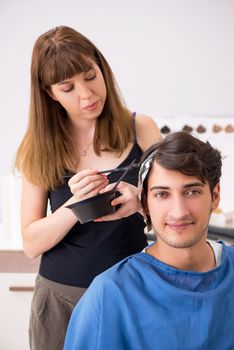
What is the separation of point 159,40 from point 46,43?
47.4 inches

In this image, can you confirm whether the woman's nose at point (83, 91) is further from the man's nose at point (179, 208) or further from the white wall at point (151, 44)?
the white wall at point (151, 44)

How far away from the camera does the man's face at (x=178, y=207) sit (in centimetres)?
112

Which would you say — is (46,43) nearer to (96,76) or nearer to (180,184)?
(96,76)

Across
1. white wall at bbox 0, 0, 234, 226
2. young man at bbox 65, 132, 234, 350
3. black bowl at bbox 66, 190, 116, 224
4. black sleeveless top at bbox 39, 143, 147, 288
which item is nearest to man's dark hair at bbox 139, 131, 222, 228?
young man at bbox 65, 132, 234, 350

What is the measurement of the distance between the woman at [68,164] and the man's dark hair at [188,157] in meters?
0.19

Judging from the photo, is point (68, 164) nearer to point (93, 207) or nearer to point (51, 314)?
point (93, 207)

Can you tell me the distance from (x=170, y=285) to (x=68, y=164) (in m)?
0.47

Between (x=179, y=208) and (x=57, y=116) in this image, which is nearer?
(x=179, y=208)

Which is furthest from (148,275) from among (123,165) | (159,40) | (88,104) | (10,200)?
(159,40)

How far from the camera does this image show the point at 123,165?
138 cm

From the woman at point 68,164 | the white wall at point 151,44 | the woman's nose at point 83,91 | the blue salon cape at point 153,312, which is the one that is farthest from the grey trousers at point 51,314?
the white wall at point 151,44

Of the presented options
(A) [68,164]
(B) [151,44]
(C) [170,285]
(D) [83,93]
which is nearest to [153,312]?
(C) [170,285]

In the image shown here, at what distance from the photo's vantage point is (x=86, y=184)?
47.4 inches

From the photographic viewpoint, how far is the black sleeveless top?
136 cm
